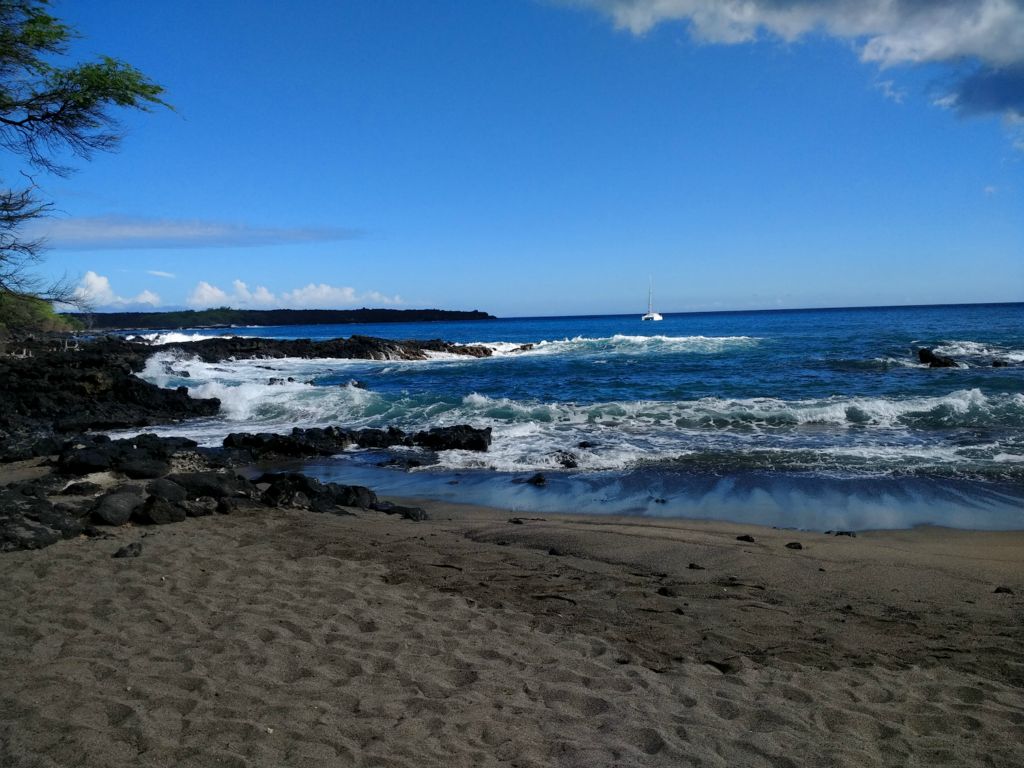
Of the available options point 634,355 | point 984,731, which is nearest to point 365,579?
Answer: point 984,731

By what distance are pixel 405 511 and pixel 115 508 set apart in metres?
3.19

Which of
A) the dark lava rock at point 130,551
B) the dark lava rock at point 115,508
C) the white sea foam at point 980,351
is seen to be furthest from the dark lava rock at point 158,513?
the white sea foam at point 980,351

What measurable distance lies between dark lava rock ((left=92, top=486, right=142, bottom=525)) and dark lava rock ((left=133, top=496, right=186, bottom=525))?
0.37 feet


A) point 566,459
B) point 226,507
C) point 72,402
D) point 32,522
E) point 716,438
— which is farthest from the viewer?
point 72,402

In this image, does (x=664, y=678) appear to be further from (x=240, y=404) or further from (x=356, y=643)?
(x=240, y=404)

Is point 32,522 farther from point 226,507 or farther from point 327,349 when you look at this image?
point 327,349

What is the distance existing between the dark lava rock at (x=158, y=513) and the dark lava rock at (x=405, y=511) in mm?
2367

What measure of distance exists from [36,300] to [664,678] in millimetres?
8580

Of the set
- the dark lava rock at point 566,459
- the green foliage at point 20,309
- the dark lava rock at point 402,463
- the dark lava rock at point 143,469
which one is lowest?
the dark lava rock at point 402,463

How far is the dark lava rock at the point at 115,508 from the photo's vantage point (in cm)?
716

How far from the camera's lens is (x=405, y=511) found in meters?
8.73

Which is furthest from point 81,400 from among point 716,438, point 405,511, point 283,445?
point 716,438

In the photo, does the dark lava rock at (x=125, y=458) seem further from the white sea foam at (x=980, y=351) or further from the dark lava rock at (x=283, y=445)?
the white sea foam at (x=980, y=351)

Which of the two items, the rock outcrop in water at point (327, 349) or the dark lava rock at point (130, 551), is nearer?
the dark lava rock at point (130, 551)
